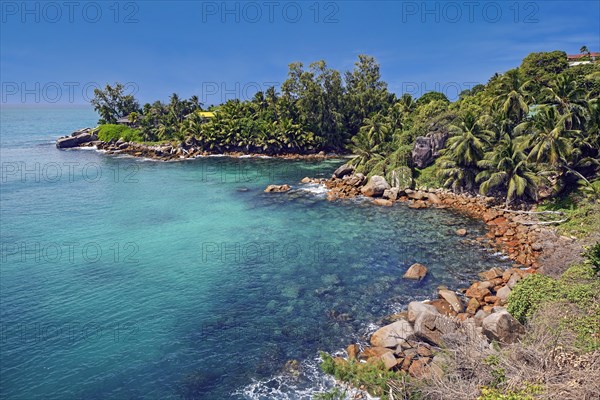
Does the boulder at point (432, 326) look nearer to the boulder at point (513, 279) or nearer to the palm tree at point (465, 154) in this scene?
the boulder at point (513, 279)

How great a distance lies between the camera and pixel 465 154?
138ft

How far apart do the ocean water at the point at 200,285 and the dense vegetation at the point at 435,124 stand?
8495 mm

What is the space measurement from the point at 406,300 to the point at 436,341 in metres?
5.10

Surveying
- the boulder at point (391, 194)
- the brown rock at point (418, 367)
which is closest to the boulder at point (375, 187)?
the boulder at point (391, 194)

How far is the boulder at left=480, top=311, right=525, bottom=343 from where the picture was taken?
53.5 feet

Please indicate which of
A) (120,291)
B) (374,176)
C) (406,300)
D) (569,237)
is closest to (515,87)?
(374,176)

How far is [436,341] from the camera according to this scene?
17.8m

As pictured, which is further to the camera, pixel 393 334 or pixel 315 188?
pixel 315 188

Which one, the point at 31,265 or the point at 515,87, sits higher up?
the point at 515,87

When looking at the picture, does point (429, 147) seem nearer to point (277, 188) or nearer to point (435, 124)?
point (435, 124)

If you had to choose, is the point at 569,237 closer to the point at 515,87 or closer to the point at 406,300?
the point at 406,300

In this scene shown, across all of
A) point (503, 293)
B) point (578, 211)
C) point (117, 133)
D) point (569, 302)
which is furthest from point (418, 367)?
point (117, 133)

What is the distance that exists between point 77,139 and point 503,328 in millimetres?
120698

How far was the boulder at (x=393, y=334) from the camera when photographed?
18398mm
